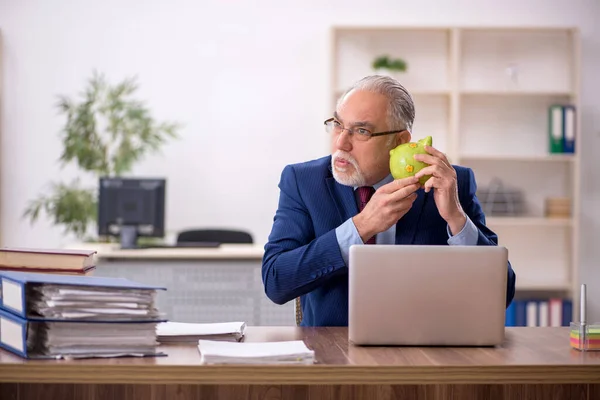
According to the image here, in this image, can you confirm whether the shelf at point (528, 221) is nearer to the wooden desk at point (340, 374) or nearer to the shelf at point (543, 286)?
the shelf at point (543, 286)

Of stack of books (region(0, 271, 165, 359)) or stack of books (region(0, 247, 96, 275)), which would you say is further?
stack of books (region(0, 247, 96, 275))

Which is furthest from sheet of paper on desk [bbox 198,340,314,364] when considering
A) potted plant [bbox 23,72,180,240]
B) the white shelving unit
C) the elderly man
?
the white shelving unit

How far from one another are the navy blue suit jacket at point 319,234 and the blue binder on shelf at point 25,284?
548mm

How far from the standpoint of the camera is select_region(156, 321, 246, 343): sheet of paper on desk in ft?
5.65

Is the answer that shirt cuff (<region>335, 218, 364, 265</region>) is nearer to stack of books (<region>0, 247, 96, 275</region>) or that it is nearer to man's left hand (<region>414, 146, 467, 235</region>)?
man's left hand (<region>414, 146, 467, 235</region>)

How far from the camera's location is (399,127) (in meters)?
2.24

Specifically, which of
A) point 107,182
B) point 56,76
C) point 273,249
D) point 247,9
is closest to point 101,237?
point 107,182

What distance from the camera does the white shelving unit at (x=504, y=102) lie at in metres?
5.83

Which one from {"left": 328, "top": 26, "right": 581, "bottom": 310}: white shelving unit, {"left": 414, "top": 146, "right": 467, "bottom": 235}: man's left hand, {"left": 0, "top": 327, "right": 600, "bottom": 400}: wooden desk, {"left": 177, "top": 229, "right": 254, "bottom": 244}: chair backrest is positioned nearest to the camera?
{"left": 0, "top": 327, "right": 600, "bottom": 400}: wooden desk

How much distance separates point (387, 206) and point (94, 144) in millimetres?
3844

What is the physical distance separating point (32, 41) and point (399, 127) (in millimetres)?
4354

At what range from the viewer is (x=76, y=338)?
4.99 feet

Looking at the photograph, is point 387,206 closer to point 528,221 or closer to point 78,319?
point 78,319

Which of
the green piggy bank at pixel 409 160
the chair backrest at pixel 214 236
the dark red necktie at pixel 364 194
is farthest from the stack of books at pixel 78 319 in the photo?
the chair backrest at pixel 214 236
